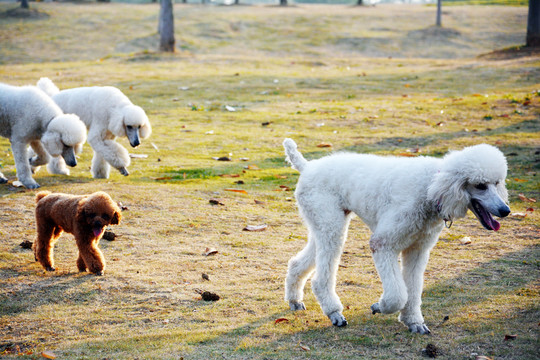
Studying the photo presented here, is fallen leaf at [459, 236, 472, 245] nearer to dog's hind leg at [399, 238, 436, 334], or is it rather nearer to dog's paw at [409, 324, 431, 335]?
dog's hind leg at [399, 238, 436, 334]

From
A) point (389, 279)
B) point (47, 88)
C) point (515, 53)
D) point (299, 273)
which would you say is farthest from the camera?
point (515, 53)

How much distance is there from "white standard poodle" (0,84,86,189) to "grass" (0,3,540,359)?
573 millimetres

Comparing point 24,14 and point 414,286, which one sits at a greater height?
point 24,14

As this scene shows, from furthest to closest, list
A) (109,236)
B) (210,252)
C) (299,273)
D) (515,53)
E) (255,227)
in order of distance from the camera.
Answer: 1. (515,53)
2. (255,227)
3. (109,236)
4. (210,252)
5. (299,273)

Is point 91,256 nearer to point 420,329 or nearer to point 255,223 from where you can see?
point 255,223

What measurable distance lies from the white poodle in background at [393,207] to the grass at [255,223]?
1.21ft

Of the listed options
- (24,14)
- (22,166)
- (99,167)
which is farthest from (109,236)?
(24,14)

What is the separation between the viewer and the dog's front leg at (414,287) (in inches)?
212

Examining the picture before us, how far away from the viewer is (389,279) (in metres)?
5.08

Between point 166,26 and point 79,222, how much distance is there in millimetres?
26346

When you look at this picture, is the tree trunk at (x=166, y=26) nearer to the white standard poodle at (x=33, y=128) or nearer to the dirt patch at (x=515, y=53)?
the dirt patch at (x=515, y=53)

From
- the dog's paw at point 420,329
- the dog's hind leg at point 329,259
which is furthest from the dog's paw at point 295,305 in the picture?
the dog's paw at point 420,329

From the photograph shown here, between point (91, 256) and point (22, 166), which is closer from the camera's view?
point (91, 256)

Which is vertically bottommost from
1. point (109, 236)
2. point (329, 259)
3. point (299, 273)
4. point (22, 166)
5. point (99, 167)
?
point (99, 167)
